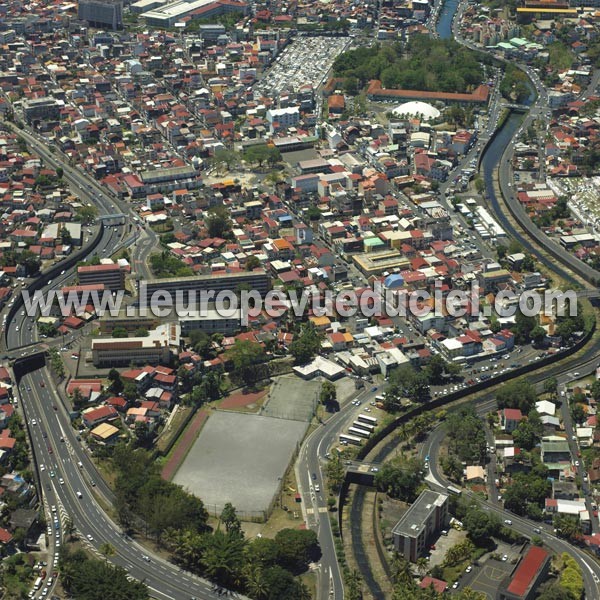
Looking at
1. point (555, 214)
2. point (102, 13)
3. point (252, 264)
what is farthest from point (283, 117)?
point (102, 13)

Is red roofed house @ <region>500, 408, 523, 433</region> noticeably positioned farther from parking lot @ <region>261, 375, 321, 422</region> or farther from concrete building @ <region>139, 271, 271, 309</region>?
concrete building @ <region>139, 271, 271, 309</region>

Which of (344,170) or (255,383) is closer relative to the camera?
(255,383)

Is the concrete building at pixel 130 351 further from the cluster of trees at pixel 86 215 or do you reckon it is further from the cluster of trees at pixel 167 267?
the cluster of trees at pixel 86 215

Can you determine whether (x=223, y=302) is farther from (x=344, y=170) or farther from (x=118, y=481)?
(x=344, y=170)

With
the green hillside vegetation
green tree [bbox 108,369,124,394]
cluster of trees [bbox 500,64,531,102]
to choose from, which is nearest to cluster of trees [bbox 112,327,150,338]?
green tree [bbox 108,369,124,394]

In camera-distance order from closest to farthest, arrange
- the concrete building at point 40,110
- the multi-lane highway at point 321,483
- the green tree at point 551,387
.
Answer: the multi-lane highway at point 321,483
the green tree at point 551,387
the concrete building at point 40,110

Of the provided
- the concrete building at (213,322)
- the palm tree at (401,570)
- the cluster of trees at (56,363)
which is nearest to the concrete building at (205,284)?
the concrete building at (213,322)

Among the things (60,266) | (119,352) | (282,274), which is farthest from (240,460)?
(60,266)
